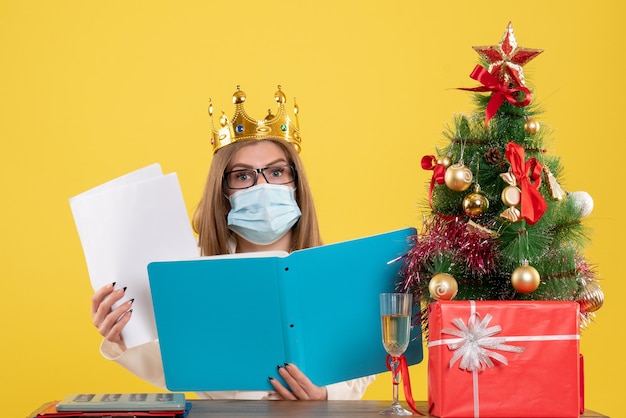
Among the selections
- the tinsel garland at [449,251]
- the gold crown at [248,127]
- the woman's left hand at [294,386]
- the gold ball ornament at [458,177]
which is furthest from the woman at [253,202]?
the gold ball ornament at [458,177]

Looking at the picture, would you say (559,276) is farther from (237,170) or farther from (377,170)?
(377,170)

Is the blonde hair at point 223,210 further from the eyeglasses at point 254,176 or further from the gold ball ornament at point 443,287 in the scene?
the gold ball ornament at point 443,287

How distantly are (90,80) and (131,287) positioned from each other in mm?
1558

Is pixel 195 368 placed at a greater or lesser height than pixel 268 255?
lesser

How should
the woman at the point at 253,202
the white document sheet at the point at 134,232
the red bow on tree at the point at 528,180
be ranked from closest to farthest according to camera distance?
the red bow on tree at the point at 528,180
the white document sheet at the point at 134,232
the woman at the point at 253,202

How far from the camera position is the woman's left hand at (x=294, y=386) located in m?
2.02

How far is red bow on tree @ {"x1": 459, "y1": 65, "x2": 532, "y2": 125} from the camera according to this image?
6.32 ft

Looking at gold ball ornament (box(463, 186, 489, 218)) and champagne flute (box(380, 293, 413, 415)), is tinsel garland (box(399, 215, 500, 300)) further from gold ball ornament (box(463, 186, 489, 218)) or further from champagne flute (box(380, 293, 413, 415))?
champagne flute (box(380, 293, 413, 415))

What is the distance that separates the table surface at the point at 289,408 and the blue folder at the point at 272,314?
97 millimetres

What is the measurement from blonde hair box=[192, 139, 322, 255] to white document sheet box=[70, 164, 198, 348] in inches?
15.9

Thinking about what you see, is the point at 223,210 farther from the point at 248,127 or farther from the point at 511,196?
the point at 511,196

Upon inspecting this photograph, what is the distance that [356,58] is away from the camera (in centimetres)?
367

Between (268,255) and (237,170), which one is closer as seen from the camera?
(268,255)

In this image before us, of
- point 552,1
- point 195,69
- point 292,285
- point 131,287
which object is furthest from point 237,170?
point 552,1
